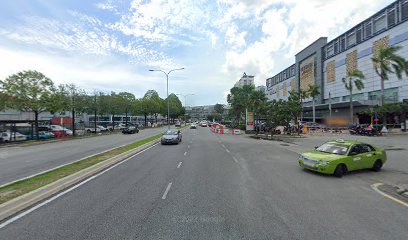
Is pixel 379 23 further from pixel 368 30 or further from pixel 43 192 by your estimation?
pixel 43 192

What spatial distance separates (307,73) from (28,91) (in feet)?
265

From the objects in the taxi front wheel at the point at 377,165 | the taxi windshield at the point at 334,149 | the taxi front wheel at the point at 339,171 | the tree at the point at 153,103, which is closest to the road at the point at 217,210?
the taxi front wheel at the point at 339,171

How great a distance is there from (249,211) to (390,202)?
13.4 ft

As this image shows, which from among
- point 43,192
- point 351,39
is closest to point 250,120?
point 43,192

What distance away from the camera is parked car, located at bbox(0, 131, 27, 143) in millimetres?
28667

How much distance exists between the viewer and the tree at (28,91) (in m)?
29.1

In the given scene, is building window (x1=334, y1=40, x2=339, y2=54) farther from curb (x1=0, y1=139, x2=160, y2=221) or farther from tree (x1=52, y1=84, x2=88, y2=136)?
curb (x1=0, y1=139, x2=160, y2=221)

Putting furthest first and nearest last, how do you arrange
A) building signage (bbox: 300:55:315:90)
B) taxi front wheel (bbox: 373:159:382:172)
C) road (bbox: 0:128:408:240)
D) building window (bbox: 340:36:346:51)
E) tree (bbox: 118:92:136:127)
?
1. building signage (bbox: 300:55:315:90)
2. building window (bbox: 340:36:346:51)
3. tree (bbox: 118:92:136:127)
4. taxi front wheel (bbox: 373:159:382:172)
5. road (bbox: 0:128:408:240)

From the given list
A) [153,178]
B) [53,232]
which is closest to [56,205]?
[53,232]

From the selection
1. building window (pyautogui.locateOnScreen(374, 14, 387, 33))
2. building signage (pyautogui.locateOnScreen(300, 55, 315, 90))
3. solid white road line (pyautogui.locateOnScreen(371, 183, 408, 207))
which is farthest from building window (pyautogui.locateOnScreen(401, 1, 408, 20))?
solid white road line (pyautogui.locateOnScreen(371, 183, 408, 207))

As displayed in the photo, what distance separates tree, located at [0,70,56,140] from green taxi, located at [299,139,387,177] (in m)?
30.2

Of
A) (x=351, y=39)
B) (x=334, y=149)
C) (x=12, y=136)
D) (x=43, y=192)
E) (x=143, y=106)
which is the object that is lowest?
(x=43, y=192)

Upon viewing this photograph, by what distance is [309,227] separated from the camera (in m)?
5.39

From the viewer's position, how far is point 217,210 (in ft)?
21.0
